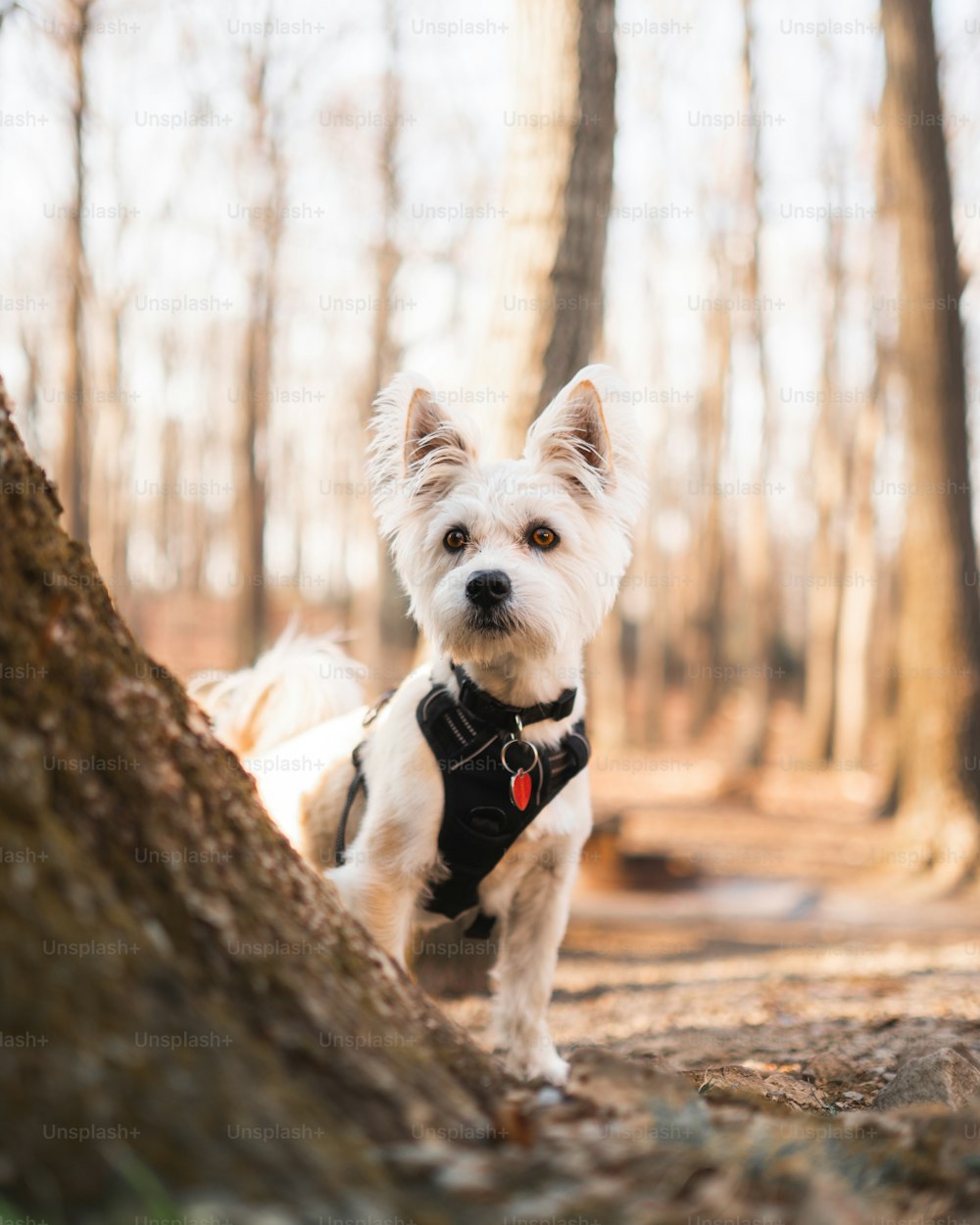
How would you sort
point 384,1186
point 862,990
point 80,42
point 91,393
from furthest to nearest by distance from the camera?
point 91,393 < point 80,42 < point 862,990 < point 384,1186

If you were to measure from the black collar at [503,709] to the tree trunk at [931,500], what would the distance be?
6.62 m

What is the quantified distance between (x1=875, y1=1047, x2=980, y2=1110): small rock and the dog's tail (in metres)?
2.86

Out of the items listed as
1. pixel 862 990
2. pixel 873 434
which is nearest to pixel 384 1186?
pixel 862 990

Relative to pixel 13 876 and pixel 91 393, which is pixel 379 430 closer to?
pixel 13 876

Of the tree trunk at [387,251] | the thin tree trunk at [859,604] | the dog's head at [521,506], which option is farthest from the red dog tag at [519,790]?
the thin tree trunk at [859,604]

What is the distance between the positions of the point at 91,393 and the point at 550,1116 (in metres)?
19.1

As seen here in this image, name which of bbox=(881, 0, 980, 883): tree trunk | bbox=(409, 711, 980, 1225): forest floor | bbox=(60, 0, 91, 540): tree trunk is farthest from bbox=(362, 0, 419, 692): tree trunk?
bbox=(881, 0, 980, 883): tree trunk

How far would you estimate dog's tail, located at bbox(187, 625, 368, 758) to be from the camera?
4641mm

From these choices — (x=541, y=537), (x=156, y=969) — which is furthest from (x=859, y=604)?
(x=156, y=969)

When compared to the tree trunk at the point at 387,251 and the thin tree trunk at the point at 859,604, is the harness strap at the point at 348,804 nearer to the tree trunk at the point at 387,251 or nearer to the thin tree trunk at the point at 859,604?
the tree trunk at the point at 387,251

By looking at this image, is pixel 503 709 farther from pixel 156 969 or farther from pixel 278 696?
pixel 156 969

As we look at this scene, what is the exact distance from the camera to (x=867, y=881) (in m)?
10.0

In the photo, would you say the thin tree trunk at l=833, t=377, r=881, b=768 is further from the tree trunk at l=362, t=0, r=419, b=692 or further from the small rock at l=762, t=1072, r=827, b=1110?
the small rock at l=762, t=1072, r=827, b=1110

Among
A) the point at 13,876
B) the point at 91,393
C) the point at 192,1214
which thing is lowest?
the point at 192,1214
